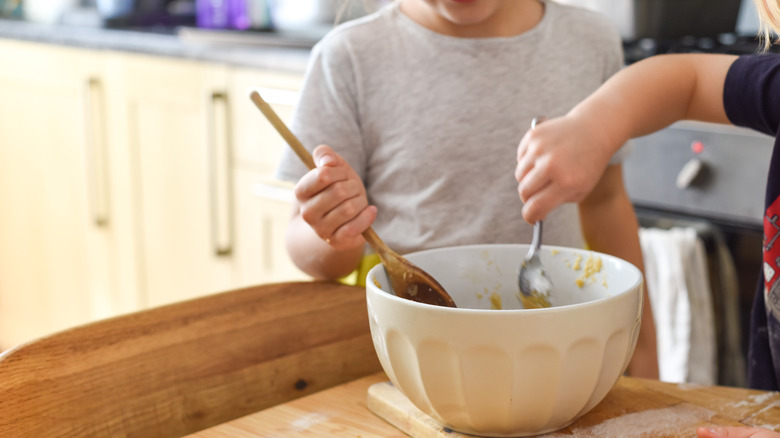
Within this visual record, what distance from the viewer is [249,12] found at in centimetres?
222

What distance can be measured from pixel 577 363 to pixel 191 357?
275 millimetres

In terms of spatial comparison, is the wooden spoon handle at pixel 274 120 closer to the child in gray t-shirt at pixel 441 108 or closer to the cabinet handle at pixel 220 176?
the child in gray t-shirt at pixel 441 108

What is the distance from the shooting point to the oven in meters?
1.20

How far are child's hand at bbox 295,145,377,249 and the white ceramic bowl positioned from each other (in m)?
0.11

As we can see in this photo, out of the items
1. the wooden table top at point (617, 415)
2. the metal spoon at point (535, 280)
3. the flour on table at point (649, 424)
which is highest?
the metal spoon at point (535, 280)

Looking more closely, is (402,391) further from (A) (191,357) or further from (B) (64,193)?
(B) (64,193)

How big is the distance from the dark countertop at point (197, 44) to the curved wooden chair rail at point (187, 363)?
3.02 ft

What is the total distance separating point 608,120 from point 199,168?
1.31 m

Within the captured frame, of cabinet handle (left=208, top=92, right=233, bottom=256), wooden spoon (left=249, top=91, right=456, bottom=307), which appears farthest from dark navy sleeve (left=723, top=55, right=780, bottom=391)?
cabinet handle (left=208, top=92, right=233, bottom=256)

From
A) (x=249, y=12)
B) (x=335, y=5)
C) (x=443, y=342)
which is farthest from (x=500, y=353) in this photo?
(x=249, y=12)

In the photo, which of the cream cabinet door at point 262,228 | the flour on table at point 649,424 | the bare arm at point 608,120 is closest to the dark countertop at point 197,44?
the cream cabinet door at point 262,228

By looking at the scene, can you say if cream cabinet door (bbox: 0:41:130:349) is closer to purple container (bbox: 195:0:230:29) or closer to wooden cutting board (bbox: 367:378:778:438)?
purple container (bbox: 195:0:230:29)

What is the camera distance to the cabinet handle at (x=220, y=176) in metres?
1.76

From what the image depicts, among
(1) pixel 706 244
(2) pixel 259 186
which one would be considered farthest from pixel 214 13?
(1) pixel 706 244
